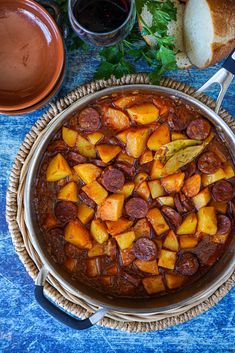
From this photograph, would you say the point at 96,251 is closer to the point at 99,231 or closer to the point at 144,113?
the point at 99,231

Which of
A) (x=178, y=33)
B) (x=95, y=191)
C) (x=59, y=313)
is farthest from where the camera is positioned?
(x=178, y=33)

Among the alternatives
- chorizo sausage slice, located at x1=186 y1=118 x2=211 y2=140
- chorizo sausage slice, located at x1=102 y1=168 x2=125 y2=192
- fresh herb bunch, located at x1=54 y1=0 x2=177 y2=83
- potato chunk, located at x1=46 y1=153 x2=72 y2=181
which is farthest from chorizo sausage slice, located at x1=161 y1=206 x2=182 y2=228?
fresh herb bunch, located at x1=54 y1=0 x2=177 y2=83

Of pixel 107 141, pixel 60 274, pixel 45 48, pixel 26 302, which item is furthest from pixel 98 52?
pixel 26 302

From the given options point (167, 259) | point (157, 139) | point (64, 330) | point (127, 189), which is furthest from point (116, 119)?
point (64, 330)

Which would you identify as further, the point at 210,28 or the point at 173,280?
the point at 173,280

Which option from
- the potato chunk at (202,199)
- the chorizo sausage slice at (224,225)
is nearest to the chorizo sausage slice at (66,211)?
the potato chunk at (202,199)

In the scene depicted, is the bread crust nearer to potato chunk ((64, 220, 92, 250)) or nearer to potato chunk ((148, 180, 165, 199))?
potato chunk ((148, 180, 165, 199))
